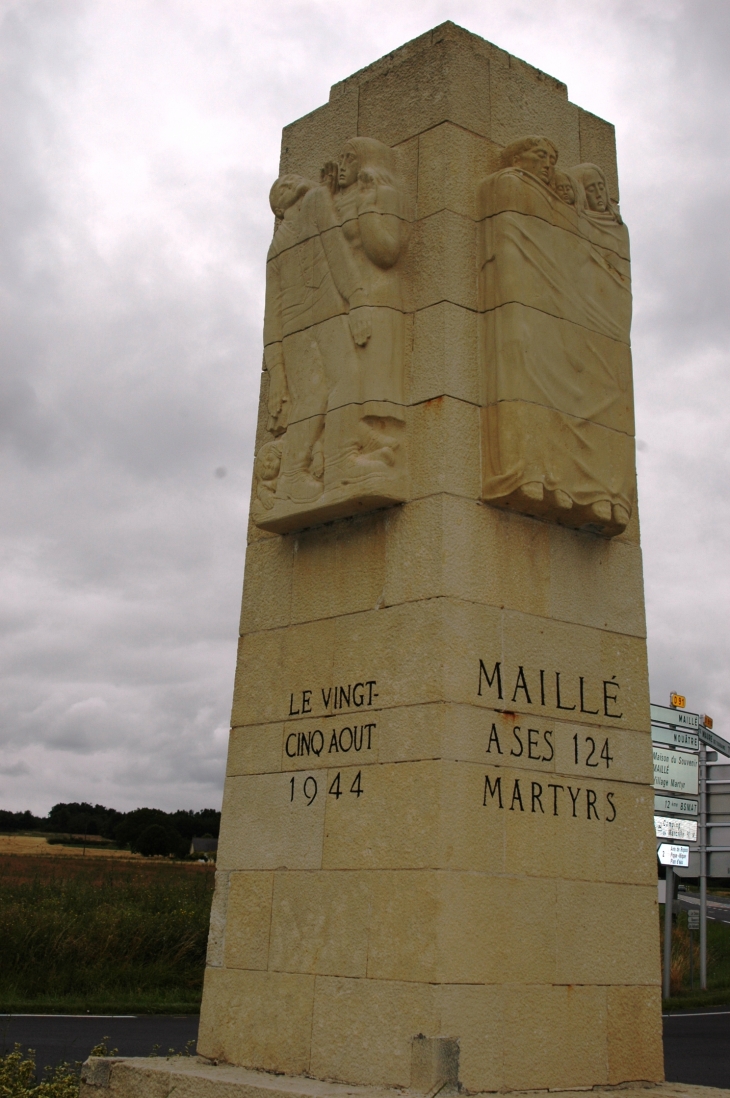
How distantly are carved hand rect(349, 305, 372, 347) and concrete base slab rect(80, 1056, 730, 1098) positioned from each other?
385 centimetres

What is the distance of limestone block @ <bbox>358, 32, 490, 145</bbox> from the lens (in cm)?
721

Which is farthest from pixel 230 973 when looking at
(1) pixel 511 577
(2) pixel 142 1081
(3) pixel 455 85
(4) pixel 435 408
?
(3) pixel 455 85

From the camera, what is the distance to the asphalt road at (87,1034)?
12062 mm

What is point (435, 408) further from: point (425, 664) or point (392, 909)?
point (392, 909)

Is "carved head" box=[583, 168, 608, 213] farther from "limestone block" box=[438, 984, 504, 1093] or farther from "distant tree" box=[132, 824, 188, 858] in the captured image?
"distant tree" box=[132, 824, 188, 858]

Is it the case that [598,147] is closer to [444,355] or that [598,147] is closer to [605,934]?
[444,355]

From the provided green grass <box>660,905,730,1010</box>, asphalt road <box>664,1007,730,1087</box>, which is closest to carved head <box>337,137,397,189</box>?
asphalt road <box>664,1007,730,1087</box>

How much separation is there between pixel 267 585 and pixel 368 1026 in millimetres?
2665

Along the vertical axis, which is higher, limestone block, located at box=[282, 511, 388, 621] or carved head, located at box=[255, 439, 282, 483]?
carved head, located at box=[255, 439, 282, 483]

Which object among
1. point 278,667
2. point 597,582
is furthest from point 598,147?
point 278,667

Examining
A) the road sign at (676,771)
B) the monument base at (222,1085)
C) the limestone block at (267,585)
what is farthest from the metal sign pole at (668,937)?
the limestone block at (267,585)

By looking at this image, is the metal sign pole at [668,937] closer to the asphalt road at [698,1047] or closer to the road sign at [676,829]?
the road sign at [676,829]

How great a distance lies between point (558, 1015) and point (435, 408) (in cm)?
319

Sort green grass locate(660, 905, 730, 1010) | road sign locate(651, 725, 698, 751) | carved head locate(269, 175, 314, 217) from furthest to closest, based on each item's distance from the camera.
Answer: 1. road sign locate(651, 725, 698, 751)
2. green grass locate(660, 905, 730, 1010)
3. carved head locate(269, 175, 314, 217)
